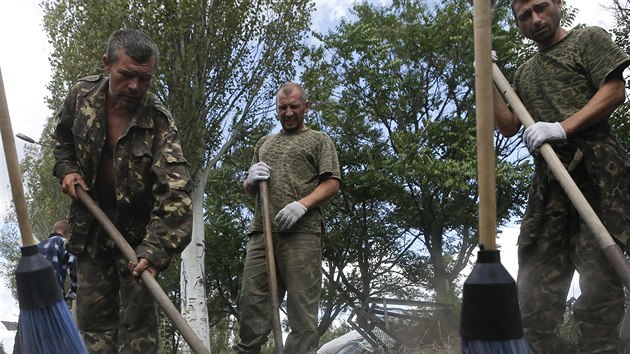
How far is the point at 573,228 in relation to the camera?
2.99m

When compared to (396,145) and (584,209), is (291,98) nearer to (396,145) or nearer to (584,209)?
(584,209)

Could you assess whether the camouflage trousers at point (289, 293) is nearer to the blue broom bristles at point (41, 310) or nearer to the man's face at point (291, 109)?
the man's face at point (291, 109)

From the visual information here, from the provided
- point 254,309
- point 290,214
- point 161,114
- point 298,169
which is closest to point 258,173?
point 298,169

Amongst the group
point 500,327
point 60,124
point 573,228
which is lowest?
point 500,327

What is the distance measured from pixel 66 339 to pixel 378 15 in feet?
50.1

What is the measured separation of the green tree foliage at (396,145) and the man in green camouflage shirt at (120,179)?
38.6 ft

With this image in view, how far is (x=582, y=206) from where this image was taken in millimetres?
2510

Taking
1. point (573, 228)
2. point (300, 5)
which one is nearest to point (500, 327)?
point (573, 228)

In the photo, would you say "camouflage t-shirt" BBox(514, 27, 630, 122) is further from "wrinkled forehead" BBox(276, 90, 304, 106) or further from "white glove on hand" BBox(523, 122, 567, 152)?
"wrinkled forehead" BBox(276, 90, 304, 106)

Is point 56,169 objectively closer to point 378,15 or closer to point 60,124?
point 60,124

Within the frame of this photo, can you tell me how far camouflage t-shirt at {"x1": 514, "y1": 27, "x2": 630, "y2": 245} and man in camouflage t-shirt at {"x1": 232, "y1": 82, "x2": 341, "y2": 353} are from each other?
4.57 feet

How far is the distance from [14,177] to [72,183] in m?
0.68

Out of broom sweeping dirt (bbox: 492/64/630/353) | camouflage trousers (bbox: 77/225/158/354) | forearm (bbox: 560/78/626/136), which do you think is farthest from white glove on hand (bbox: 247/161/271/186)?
forearm (bbox: 560/78/626/136)

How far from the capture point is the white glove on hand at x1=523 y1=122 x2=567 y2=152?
2.88 metres
